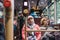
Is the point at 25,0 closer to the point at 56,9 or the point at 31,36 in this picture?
the point at 31,36

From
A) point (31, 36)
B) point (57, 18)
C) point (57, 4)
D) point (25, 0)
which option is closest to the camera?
point (25, 0)

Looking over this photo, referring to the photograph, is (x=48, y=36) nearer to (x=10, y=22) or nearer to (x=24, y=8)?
(x=24, y=8)

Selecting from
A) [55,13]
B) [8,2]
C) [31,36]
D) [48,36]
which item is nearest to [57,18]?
[55,13]

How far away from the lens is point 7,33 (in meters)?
1.45

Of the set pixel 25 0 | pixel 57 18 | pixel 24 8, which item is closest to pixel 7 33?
pixel 24 8

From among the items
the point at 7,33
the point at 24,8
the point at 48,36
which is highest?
the point at 24,8

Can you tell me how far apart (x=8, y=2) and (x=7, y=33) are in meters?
0.25

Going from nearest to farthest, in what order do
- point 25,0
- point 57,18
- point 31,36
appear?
point 25,0 → point 31,36 → point 57,18

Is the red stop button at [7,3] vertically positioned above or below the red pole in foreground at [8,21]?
above

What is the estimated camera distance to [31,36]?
268 centimetres

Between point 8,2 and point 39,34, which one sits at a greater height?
point 8,2

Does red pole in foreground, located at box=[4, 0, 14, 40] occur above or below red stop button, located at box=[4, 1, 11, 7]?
below

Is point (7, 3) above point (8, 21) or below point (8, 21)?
above

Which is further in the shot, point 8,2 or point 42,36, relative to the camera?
point 42,36
